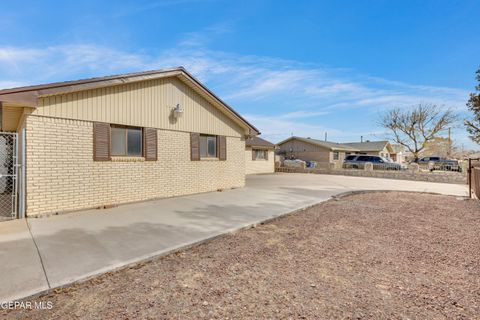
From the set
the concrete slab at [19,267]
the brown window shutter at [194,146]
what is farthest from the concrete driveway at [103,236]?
the brown window shutter at [194,146]

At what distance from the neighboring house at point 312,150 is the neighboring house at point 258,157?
1041 centimetres

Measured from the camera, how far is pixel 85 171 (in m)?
6.71

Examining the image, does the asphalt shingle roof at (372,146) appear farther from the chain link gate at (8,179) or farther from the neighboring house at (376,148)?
the chain link gate at (8,179)

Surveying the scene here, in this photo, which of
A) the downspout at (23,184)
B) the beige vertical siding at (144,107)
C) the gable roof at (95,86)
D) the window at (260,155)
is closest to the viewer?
the gable roof at (95,86)

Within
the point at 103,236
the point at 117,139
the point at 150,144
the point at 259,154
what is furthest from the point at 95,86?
the point at 259,154

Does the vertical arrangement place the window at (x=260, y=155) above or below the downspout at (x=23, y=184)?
above

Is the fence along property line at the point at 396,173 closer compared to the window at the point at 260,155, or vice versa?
the fence along property line at the point at 396,173

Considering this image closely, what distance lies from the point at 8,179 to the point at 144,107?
18.9 ft

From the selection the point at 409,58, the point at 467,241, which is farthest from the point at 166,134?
the point at 409,58

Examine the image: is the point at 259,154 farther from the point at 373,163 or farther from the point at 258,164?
the point at 373,163

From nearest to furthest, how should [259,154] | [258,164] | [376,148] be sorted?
[258,164] < [259,154] < [376,148]

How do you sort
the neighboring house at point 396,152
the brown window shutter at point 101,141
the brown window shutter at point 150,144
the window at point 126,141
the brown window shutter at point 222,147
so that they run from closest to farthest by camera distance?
the brown window shutter at point 101,141
the window at point 126,141
the brown window shutter at point 150,144
the brown window shutter at point 222,147
the neighboring house at point 396,152

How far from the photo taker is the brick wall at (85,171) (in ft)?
19.5

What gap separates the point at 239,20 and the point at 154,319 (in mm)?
11182
